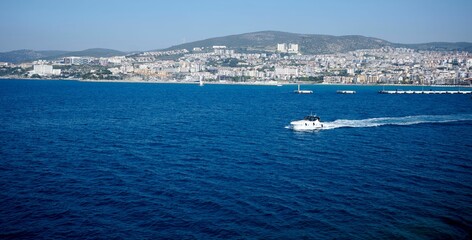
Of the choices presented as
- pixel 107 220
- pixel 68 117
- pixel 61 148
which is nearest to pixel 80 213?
pixel 107 220

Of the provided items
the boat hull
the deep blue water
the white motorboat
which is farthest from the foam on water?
the deep blue water

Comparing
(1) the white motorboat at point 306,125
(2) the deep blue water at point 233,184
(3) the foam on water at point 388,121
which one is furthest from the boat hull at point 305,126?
(2) the deep blue water at point 233,184

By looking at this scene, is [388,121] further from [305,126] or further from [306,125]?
[305,126]

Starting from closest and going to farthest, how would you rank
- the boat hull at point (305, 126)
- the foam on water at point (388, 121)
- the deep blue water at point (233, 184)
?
the deep blue water at point (233, 184) → the boat hull at point (305, 126) → the foam on water at point (388, 121)

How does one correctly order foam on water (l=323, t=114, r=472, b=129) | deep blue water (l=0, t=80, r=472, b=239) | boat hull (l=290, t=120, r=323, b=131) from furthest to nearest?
foam on water (l=323, t=114, r=472, b=129)
boat hull (l=290, t=120, r=323, b=131)
deep blue water (l=0, t=80, r=472, b=239)

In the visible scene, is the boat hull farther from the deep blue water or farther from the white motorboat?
the deep blue water

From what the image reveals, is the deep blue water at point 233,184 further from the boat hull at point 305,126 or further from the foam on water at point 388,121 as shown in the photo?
the foam on water at point 388,121

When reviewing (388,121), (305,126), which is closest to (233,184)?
A: (305,126)

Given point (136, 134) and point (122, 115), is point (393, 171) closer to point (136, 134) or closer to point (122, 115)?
point (136, 134)
